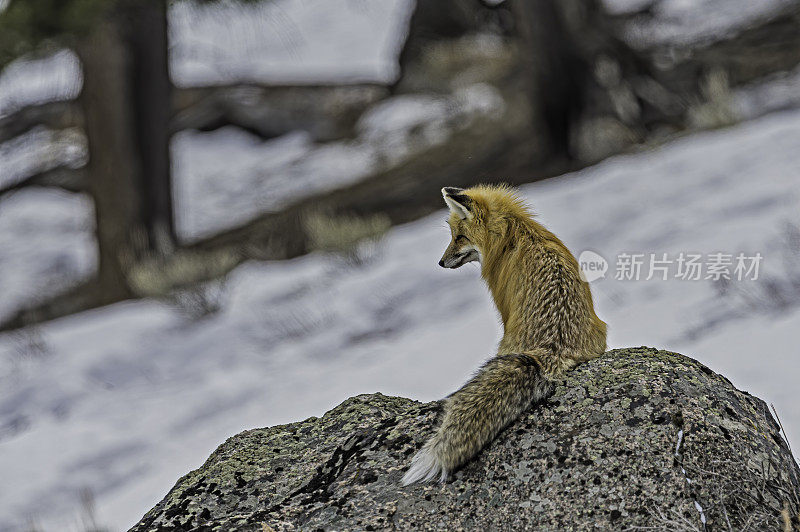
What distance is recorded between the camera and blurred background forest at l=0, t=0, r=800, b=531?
7.88m

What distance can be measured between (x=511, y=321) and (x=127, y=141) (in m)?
10.5

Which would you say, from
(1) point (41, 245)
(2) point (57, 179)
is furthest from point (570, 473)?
(2) point (57, 179)

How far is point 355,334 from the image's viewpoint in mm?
9477

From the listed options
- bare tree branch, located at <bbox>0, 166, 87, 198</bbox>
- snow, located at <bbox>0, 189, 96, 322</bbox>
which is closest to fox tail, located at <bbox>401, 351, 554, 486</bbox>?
snow, located at <bbox>0, 189, 96, 322</bbox>

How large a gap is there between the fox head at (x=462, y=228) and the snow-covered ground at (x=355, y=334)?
2.08 metres

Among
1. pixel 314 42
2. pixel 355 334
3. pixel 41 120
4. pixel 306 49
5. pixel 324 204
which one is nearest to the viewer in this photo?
pixel 355 334

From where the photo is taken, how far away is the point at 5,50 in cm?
1055

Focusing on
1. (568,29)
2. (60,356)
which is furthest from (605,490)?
(568,29)

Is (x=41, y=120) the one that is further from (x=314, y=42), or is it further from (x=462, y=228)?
(x=462, y=228)

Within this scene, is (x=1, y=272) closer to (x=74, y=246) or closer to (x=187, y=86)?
(x=74, y=246)

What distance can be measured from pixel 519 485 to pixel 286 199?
43.7 ft

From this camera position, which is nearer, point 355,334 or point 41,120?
point 355,334

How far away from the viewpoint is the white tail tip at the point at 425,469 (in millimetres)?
3361

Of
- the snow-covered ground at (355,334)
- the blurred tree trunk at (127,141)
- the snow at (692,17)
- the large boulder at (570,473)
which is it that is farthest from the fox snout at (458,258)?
the snow at (692,17)
